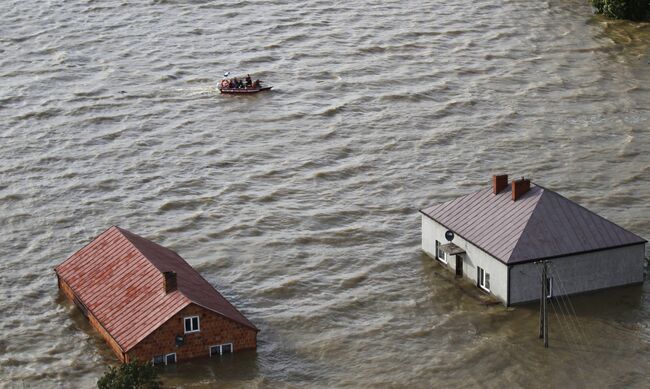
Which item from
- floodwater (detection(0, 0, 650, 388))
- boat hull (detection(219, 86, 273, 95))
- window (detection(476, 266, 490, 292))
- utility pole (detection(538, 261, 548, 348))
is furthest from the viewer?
boat hull (detection(219, 86, 273, 95))

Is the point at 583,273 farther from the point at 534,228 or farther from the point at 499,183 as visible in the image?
the point at 499,183

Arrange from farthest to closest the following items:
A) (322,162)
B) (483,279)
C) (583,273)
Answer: (322,162), (483,279), (583,273)

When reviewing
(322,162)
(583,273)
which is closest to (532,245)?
(583,273)

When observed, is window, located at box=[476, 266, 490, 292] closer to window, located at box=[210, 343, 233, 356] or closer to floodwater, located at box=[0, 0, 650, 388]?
floodwater, located at box=[0, 0, 650, 388]

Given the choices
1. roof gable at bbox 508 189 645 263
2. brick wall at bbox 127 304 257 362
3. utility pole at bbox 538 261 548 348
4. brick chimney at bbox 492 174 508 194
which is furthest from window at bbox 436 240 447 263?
brick wall at bbox 127 304 257 362

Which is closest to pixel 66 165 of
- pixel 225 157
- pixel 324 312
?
pixel 225 157

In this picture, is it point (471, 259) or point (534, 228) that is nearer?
point (534, 228)
